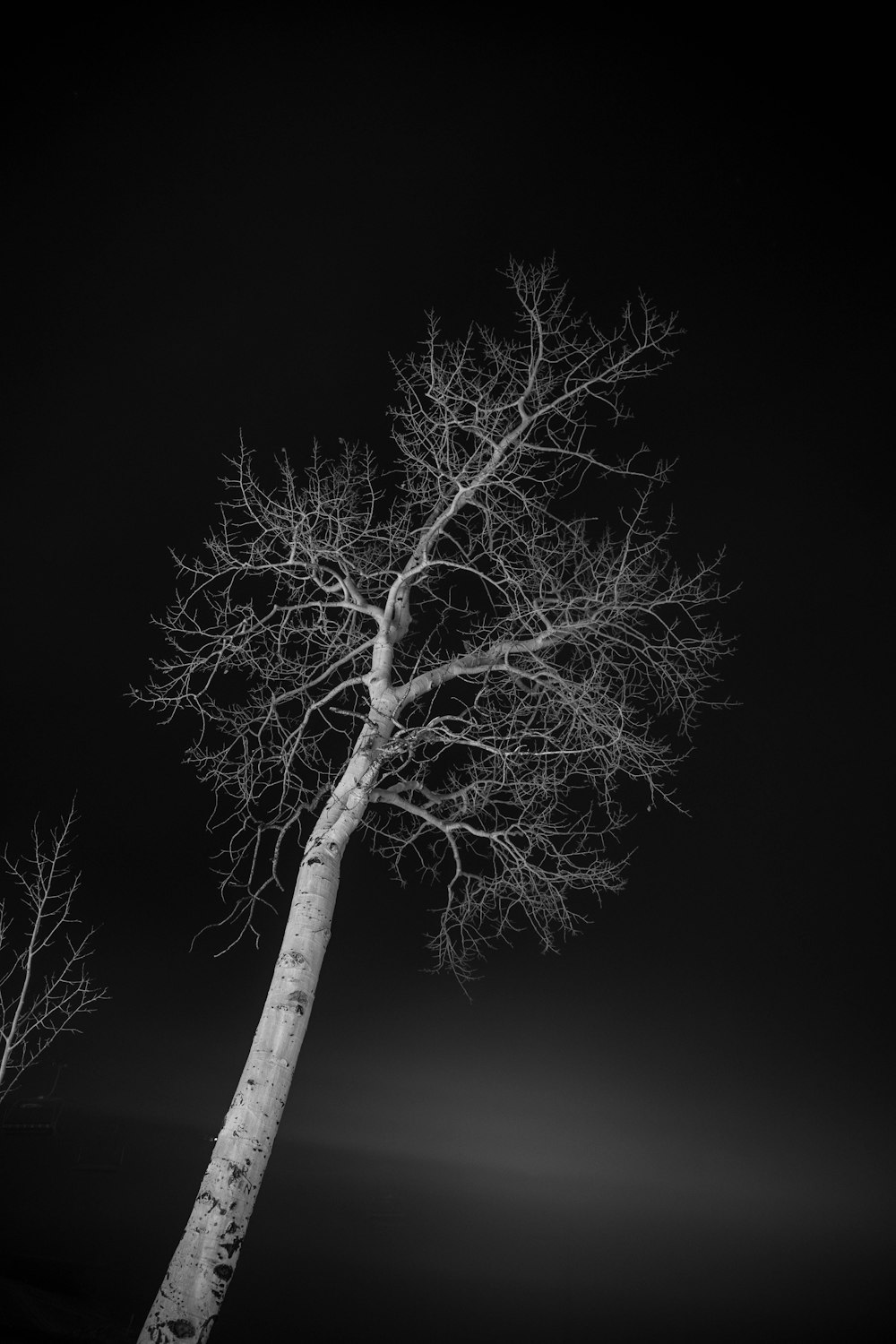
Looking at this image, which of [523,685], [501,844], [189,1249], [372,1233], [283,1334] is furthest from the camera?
[372,1233]

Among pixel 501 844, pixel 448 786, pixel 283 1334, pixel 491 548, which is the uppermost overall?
pixel 491 548

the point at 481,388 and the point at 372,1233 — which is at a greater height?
the point at 481,388

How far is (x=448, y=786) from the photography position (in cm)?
940

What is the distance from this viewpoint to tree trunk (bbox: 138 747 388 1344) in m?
5.70

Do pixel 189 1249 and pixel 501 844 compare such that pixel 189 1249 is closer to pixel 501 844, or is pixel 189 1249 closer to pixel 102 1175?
pixel 501 844

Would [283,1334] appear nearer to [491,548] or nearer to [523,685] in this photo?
[523,685]

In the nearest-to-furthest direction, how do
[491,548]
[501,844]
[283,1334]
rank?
1. [501,844]
2. [491,548]
3. [283,1334]

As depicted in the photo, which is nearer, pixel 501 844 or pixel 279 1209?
pixel 501 844

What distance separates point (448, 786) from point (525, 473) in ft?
12.6

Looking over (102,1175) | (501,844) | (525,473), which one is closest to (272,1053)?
(501,844)

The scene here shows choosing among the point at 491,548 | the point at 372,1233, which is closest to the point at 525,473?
the point at 491,548

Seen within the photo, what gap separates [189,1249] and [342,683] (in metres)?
5.29

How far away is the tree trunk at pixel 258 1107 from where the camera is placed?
570 centimetres

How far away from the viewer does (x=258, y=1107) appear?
638 cm
